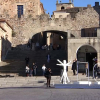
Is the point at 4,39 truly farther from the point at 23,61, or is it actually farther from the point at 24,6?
the point at 24,6

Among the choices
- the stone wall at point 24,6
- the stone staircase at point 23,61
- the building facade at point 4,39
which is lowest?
the stone staircase at point 23,61

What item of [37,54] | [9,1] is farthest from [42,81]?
[9,1]

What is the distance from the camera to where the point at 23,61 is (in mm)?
34969

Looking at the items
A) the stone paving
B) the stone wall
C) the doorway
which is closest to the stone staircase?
the doorway

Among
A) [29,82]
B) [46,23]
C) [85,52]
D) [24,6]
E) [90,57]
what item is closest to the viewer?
[29,82]

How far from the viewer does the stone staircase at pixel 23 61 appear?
3061cm

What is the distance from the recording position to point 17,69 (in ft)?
103

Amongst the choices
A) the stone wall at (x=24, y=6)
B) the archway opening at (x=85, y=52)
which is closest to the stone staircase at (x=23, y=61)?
the archway opening at (x=85, y=52)

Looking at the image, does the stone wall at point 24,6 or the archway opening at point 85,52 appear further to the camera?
the stone wall at point 24,6

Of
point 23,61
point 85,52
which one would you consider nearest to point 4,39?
point 23,61

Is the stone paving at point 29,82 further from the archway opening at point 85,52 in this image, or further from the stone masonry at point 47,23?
the stone masonry at point 47,23

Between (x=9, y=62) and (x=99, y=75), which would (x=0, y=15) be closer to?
(x=9, y=62)

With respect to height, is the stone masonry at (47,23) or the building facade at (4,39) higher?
the stone masonry at (47,23)

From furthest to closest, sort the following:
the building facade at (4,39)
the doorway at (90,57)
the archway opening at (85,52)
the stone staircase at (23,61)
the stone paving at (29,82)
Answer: the building facade at (4,39) → the doorway at (90,57) → the archway opening at (85,52) → the stone staircase at (23,61) → the stone paving at (29,82)
